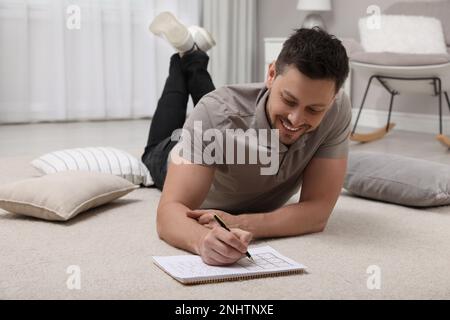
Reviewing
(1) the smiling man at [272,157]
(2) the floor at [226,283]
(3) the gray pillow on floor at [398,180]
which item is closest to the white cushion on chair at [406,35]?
(3) the gray pillow on floor at [398,180]

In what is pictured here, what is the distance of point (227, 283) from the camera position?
1338mm

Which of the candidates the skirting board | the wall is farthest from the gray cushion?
the skirting board

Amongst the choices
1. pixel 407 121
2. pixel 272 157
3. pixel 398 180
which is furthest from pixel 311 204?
pixel 407 121

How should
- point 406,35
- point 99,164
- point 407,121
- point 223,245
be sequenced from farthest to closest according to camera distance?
point 407,121, point 406,35, point 99,164, point 223,245

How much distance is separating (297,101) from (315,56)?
11 centimetres

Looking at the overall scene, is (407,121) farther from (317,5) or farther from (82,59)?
(82,59)

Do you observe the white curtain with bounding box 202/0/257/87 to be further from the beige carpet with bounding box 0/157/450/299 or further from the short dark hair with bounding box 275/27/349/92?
the short dark hair with bounding box 275/27/349/92

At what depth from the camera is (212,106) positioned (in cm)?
156

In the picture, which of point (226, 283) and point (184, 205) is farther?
point (184, 205)

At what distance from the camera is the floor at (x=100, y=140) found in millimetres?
3408

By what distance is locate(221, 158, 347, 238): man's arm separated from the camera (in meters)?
1.64

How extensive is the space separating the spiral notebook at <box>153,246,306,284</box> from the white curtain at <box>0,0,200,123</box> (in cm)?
330
